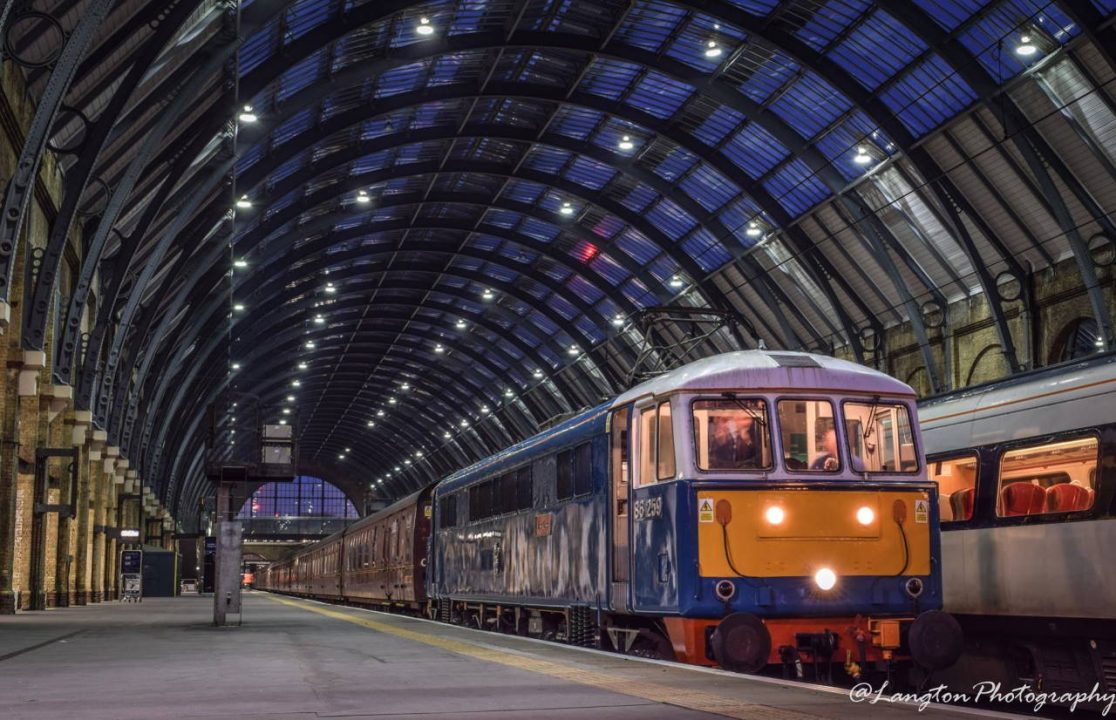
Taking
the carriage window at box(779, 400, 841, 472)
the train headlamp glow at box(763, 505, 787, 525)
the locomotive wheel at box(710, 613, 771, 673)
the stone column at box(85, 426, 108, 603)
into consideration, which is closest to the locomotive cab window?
the train headlamp glow at box(763, 505, 787, 525)

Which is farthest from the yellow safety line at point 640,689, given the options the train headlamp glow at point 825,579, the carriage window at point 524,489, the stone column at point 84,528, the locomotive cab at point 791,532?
the stone column at point 84,528

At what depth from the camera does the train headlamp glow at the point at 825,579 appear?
42.0 ft

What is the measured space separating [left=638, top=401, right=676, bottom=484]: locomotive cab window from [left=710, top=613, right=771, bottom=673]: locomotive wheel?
189 centimetres

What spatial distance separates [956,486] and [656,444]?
14.7 ft

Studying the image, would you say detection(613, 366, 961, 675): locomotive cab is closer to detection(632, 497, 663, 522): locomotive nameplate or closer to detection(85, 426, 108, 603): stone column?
detection(632, 497, 663, 522): locomotive nameplate

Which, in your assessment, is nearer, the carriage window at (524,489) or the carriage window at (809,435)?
the carriage window at (809,435)

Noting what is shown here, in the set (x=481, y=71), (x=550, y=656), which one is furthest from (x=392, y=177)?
(x=550, y=656)

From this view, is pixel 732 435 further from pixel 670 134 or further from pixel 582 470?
pixel 670 134

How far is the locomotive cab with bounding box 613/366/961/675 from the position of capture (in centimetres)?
1253

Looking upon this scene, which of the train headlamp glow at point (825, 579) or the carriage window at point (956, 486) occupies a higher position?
the carriage window at point (956, 486)

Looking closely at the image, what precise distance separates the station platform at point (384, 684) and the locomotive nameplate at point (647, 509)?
5.35ft

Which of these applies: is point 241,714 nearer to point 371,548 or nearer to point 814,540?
point 814,540

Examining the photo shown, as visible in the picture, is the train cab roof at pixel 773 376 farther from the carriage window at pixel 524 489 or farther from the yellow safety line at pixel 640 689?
the carriage window at pixel 524 489

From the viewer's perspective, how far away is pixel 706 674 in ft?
38.4
